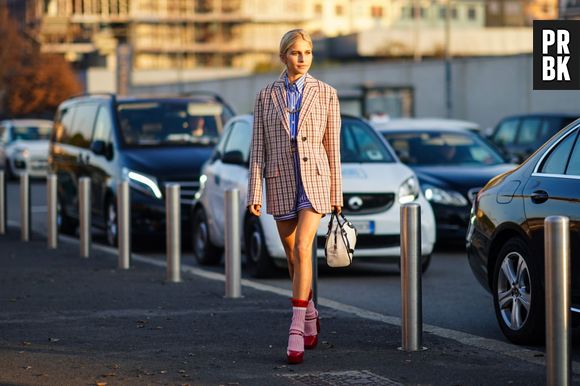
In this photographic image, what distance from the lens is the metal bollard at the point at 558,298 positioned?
257 inches

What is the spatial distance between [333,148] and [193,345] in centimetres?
148

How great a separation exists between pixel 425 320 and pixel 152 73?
109 meters

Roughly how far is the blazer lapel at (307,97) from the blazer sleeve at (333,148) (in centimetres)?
11

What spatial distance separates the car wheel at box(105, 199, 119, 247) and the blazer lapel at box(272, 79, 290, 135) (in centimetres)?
932

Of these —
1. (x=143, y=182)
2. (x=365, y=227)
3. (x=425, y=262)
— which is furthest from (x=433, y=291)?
(x=143, y=182)

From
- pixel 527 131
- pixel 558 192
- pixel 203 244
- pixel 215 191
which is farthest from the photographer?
pixel 527 131

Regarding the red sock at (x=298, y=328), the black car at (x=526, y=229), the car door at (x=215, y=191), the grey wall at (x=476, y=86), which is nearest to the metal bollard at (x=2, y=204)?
the car door at (x=215, y=191)

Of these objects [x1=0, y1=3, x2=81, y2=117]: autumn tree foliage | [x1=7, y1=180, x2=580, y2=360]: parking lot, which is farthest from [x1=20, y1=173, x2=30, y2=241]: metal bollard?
[x1=0, y1=3, x2=81, y2=117]: autumn tree foliage

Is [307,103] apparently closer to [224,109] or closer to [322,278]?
[322,278]

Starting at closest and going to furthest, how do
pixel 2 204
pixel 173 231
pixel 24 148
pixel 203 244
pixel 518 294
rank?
1. pixel 518 294
2. pixel 173 231
3. pixel 203 244
4. pixel 2 204
5. pixel 24 148

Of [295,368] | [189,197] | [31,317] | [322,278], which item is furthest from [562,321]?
[189,197]

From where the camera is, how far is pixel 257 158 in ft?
27.0

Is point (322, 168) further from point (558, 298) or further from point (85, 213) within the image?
point (85, 213)

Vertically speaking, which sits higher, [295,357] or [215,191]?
[215,191]
